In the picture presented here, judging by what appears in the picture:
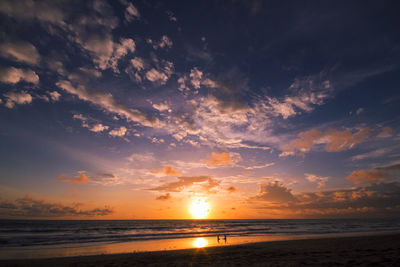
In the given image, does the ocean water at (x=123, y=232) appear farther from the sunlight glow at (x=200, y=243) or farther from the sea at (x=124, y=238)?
the sunlight glow at (x=200, y=243)

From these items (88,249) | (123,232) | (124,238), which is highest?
(123,232)

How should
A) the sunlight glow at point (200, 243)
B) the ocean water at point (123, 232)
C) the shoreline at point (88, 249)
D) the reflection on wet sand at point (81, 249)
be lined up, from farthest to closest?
1. the ocean water at point (123, 232)
2. the sunlight glow at point (200, 243)
3. the reflection on wet sand at point (81, 249)
4. the shoreline at point (88, 249)

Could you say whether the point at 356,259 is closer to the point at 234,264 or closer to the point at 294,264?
the point at 294,264

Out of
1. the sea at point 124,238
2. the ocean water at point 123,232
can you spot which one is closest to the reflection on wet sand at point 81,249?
the sea at point 124,238

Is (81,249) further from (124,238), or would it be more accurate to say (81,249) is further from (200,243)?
(200,243)

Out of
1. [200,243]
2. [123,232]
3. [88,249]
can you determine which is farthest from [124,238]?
[200,243]

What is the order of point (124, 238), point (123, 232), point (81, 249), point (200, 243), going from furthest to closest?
point (123, 232), point (124, 238), point (200, 243), point (81, 249)

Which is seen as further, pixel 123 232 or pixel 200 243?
pixel 123 232

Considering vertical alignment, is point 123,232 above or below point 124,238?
above

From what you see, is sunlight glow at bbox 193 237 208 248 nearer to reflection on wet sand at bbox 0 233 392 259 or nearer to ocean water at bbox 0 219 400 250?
reflection on wet sand at bbox 0 233 392 259

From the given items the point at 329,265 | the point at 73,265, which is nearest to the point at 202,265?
the point at 329,265

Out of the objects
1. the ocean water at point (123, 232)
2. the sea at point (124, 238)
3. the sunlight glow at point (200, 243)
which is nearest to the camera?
the sea at point (124, 238)

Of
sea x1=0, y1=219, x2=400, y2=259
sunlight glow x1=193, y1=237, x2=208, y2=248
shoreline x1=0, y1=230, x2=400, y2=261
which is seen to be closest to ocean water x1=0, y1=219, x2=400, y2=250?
sea x1=0, y1=219, x2=400, y2=259

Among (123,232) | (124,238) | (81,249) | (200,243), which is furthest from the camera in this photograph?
(123,232)
